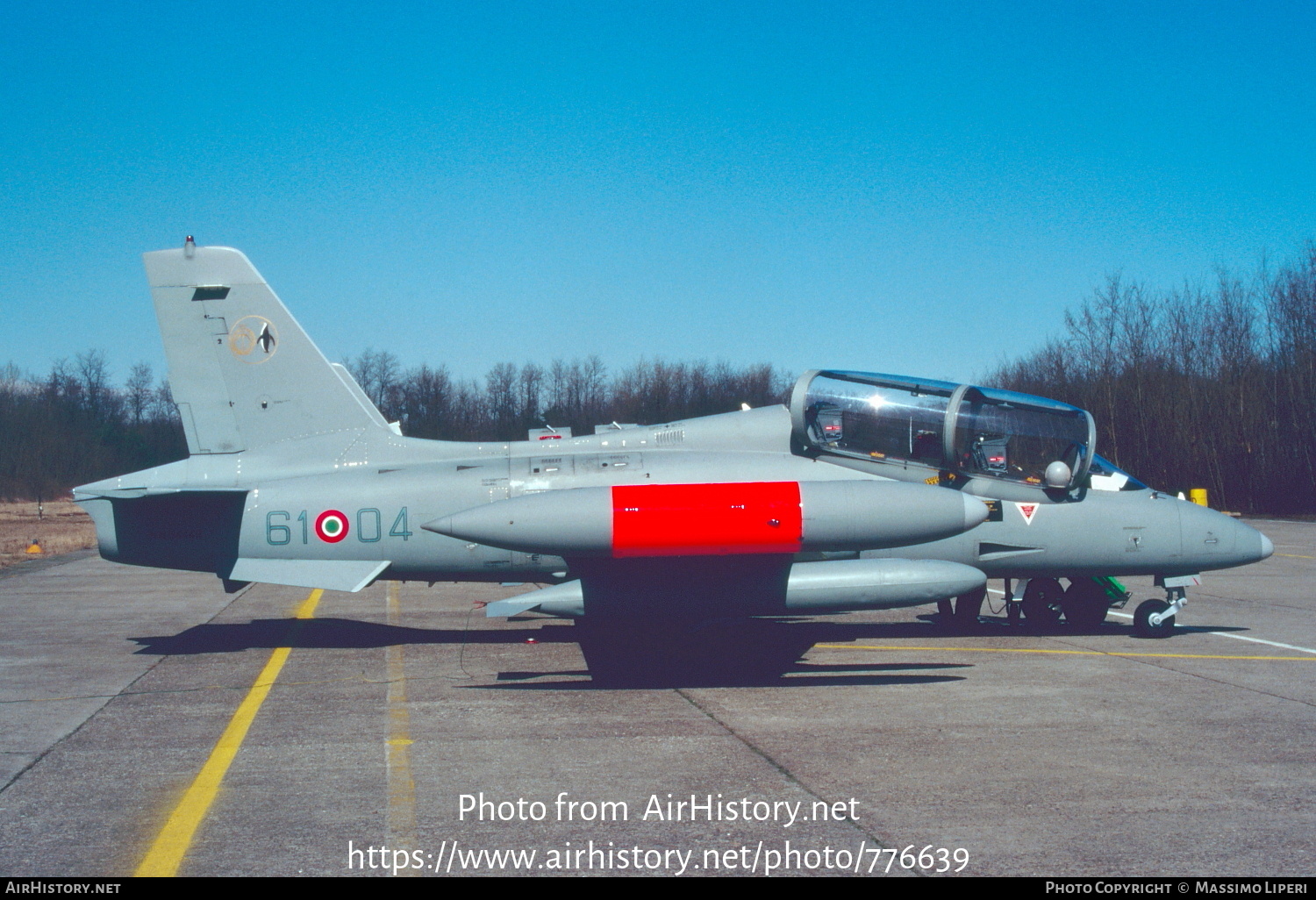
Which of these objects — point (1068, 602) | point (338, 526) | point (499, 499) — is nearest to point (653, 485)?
point (499, 499)

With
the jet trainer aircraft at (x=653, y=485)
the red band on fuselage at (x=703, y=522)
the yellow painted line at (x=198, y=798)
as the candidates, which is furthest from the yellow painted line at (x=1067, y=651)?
the yellow painted line at (x=198, y=798)

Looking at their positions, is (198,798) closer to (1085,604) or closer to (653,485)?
(653,485)

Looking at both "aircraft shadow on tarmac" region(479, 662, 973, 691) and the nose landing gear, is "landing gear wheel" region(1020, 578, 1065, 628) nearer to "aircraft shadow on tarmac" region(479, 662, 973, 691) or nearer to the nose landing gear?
the nose landing gear

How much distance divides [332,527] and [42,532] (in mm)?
32608

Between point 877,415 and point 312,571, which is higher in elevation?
point 877,415

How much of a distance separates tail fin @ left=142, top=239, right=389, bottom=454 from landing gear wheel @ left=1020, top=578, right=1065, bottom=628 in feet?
28.7

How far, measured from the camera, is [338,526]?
35.3ft

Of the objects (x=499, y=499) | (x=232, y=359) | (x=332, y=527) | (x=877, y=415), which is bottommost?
(x=332, y=527)

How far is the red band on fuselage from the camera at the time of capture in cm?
886

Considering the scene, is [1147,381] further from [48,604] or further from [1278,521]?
[48,604]

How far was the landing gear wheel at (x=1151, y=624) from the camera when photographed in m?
11.4

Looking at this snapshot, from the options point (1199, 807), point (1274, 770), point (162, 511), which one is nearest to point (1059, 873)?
point (1199, 807)

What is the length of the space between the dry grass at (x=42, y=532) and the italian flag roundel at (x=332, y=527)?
56.1ft

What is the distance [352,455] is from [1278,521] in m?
36.8
